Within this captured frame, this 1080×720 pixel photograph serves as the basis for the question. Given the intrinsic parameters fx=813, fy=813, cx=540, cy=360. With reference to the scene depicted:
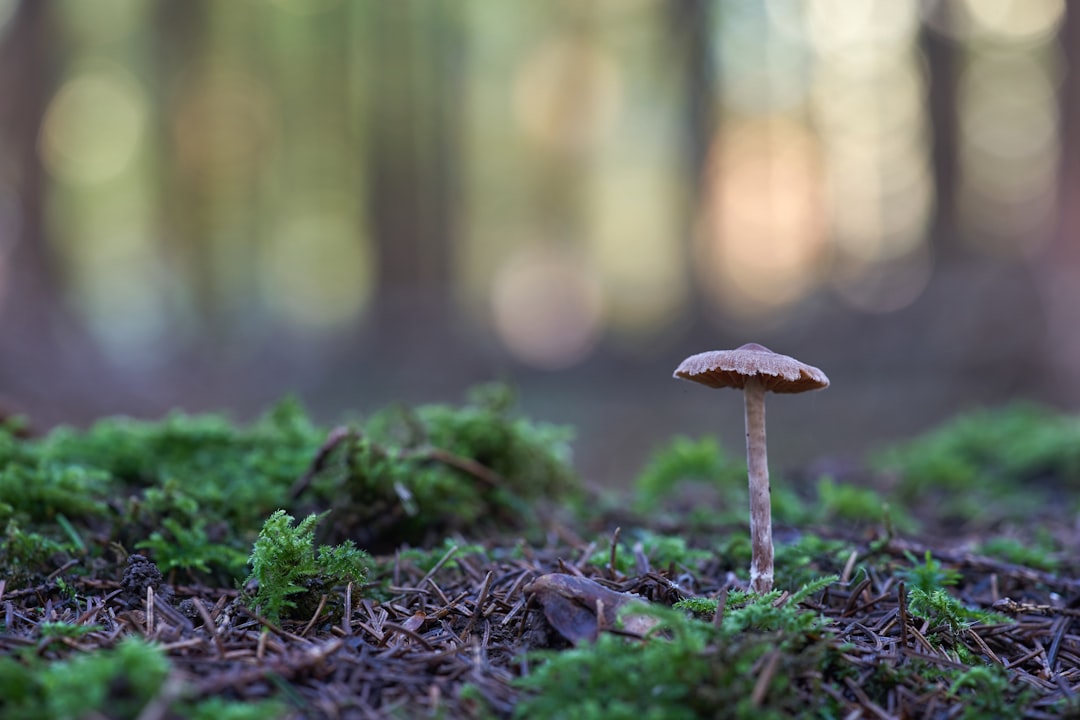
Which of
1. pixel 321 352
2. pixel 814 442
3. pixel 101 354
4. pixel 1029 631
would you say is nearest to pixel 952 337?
pixel 814 442

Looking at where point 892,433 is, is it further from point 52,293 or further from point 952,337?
point 52,293

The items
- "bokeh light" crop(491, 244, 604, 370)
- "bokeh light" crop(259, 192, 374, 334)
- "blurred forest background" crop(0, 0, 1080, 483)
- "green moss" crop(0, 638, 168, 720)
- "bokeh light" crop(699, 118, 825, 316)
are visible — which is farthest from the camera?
"bokeh light" crop(259, 192, 374, 334)

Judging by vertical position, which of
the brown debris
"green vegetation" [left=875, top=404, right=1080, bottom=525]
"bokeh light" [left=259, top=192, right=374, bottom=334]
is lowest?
"green vegetation" [left=875, top=404, right=1080, bottom=525]

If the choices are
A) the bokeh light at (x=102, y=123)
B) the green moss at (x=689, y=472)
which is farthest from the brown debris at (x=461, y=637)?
the bokeh light at (x=102, y=123)

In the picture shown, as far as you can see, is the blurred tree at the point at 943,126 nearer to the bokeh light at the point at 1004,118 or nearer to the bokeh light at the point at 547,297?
the bokeh light at the point at 1004,118

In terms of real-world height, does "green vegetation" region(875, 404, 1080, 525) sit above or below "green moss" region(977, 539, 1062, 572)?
below

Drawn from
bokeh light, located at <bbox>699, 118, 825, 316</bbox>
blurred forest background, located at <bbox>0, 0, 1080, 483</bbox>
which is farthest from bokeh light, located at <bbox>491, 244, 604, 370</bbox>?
bokeh light, located at <bbox>699, 118, 825, 316</bbox>

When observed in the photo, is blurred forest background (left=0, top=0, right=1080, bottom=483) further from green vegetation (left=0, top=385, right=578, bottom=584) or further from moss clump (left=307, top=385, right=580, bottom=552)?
green vegetation (left=0, top=385, right=578, bottom=584)
